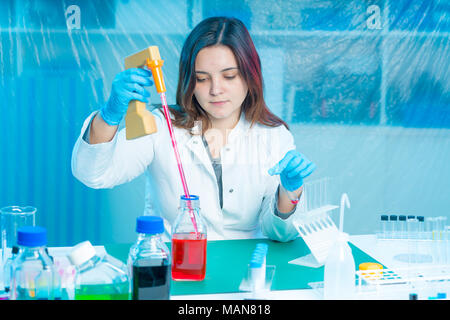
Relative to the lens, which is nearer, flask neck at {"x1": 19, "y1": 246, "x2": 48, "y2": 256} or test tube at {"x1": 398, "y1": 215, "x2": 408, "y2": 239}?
flask neck at {"x1": 19, "y1": 246, "x2": 48, "y2": 256}

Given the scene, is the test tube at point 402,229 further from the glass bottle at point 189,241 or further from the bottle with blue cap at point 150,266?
the bottle with blue cap at point 150,266

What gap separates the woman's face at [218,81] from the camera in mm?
1730

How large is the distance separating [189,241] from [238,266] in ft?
0.77

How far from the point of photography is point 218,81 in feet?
5.69

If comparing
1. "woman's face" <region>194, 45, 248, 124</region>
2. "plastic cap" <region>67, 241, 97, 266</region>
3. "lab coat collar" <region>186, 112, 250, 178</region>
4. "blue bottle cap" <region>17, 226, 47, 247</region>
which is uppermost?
"woman's face" <region>194, 45, 248, 124</region>

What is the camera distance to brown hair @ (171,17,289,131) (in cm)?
175

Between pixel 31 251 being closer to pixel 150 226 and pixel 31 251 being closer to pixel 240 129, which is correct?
pixel 150 226

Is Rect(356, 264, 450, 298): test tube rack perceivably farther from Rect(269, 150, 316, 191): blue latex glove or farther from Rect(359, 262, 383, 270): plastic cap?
Rect(269, 150, 316, 191): blue latex glove

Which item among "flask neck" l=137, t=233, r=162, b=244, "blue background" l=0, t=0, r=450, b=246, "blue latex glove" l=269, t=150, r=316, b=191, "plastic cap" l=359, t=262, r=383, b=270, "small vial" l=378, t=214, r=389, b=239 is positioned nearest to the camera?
"flask neck" l=137, t=233, r=162, b=244

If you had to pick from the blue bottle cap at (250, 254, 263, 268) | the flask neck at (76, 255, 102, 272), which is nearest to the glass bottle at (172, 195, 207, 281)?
the blue bottle cap at (250, 254, 263, 268)

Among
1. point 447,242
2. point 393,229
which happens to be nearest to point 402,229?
point 393,229

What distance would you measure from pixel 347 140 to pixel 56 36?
5.77 feet
